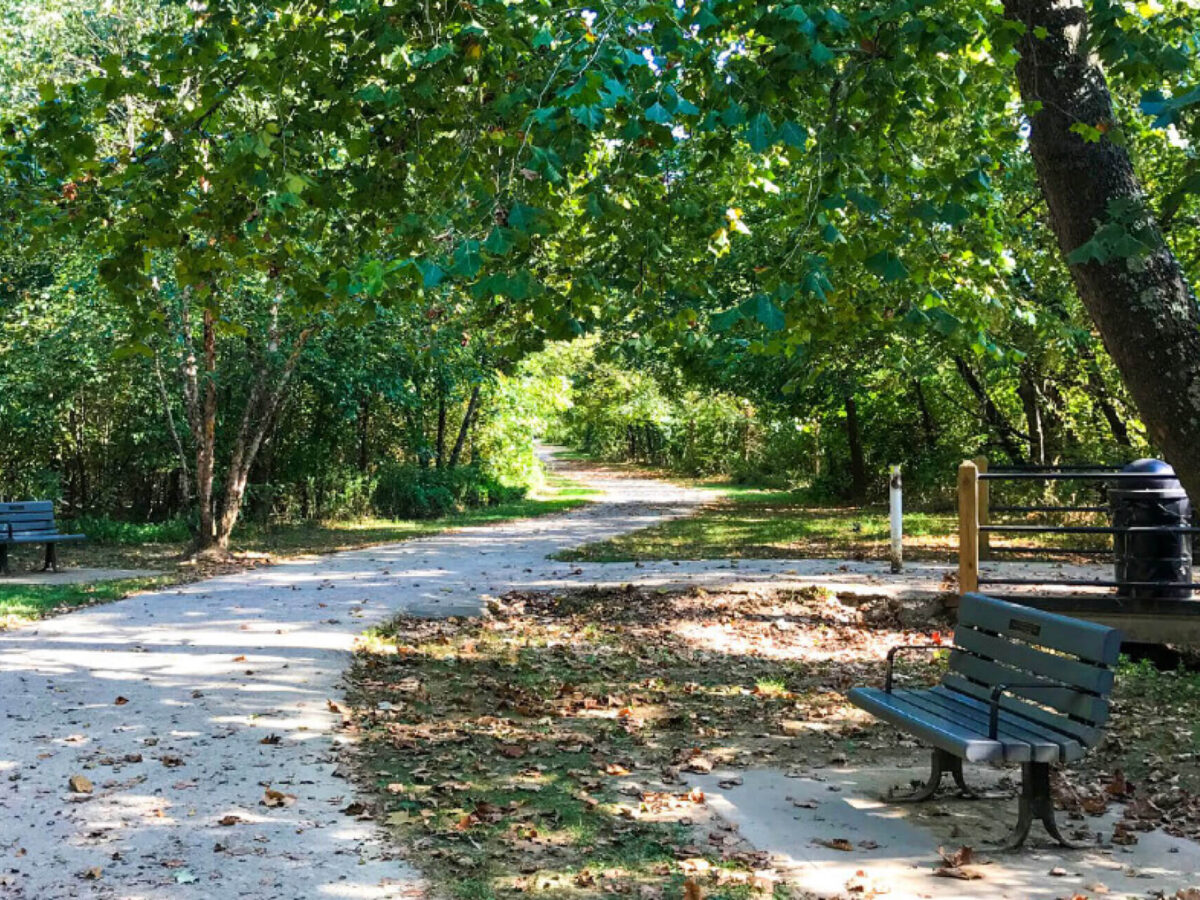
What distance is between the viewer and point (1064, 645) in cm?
509

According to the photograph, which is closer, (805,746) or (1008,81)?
(805,746)

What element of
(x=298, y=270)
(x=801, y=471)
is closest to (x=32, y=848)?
(x=298, y=270)

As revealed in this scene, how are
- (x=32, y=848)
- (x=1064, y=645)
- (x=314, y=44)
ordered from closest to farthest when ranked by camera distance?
1. (x=32, y=848)
2. (x=1064, y=645)
3. (x=314, y=44)

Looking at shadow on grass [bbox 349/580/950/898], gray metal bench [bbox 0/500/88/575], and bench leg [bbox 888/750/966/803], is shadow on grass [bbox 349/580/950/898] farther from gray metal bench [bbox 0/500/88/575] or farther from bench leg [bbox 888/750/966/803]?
gray metal bench [bbox 0/500/88/575]

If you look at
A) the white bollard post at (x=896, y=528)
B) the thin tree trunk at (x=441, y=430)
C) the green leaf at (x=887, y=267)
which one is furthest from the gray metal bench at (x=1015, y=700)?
the thin tree trunk at (x=441, y=430)

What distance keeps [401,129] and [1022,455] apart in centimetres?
1781

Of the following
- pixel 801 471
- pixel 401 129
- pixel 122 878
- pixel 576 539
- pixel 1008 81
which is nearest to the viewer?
pixel 122 878

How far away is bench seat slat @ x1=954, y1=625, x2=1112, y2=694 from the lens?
15.7ft

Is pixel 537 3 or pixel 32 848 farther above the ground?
pixel 537 3

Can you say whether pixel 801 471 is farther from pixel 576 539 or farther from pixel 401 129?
pixel 401 129

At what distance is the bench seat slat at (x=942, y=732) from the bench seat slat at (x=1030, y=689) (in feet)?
0.96

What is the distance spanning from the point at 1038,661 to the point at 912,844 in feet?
3.72

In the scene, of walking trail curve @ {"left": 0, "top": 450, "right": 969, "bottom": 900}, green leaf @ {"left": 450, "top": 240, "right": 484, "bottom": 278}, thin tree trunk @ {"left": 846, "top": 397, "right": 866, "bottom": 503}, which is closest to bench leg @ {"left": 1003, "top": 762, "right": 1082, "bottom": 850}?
walking trail curve @ {"left": 0, "top": 450, "right": 969, "bottom": 900}

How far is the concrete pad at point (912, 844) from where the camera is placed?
13.9ft
